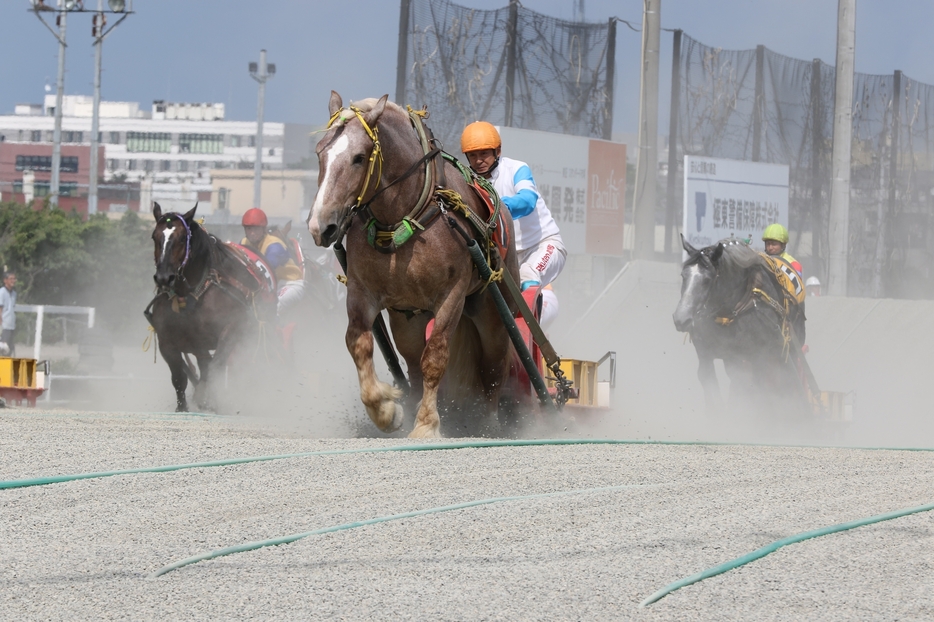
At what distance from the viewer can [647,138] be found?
20.5 metres

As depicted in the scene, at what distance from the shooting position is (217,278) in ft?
40.9

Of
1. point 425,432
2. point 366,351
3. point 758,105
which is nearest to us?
point 366,351

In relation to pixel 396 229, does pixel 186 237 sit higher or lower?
higher

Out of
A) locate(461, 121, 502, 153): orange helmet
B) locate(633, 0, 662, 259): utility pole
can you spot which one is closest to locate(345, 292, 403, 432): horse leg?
locate(461, 121, 502, 153): orange helmet

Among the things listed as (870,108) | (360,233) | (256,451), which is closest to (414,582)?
(256,451)

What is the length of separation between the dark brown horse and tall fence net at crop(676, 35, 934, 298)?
1151 centimetres

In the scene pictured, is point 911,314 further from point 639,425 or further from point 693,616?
point 693,616

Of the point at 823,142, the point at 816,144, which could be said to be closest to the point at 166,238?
the point at 816,144

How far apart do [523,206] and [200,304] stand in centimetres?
492

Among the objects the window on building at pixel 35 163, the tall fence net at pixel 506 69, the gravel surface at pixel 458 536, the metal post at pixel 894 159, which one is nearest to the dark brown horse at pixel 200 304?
the gravel surface at pixel 458 536

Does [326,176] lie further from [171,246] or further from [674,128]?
[674,128]

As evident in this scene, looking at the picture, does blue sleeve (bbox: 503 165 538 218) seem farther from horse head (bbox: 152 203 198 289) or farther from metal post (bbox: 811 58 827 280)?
metal post (bbox: 811 58 827 280)

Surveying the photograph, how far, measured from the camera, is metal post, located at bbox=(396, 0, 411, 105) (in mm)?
17969

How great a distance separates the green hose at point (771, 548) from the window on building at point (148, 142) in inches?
4893
